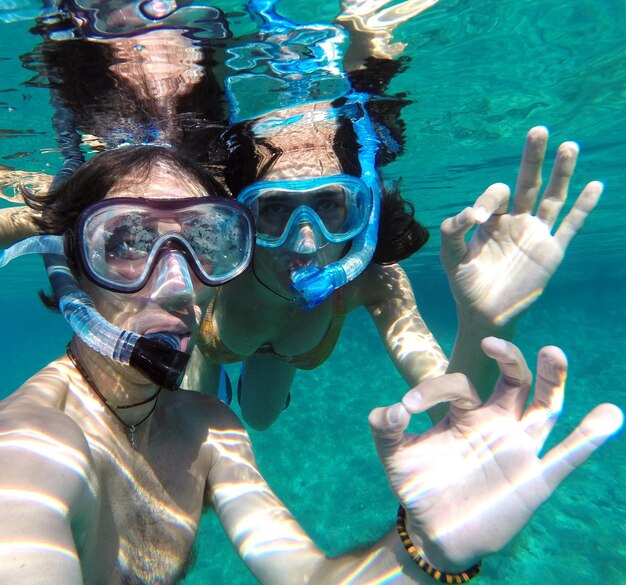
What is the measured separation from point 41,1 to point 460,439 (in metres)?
5.08

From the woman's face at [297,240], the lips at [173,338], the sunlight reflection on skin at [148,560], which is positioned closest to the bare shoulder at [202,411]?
the sunlight reflection on skin at [148,560]

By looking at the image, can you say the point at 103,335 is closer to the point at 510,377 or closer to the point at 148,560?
the point at 148,560

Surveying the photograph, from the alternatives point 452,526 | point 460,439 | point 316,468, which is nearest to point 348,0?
point 460,439

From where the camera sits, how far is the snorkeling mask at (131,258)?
87.2 inches

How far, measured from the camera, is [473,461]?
187 cm

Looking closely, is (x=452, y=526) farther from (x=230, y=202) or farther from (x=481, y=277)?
(x=230, y=202)

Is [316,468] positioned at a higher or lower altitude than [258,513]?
lower

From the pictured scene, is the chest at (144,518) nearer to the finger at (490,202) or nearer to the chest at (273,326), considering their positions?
the chest at (273,326)

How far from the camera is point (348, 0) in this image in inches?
169

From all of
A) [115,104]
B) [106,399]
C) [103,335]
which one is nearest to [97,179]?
[103,335]

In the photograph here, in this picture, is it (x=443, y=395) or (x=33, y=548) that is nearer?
(x=33, y=548)

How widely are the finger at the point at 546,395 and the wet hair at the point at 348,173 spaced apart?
9.61 feet

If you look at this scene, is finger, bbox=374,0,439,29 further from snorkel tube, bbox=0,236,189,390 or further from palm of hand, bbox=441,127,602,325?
snorkel tube, bbox=0,236,189,390

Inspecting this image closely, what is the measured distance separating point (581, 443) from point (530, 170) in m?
1.49
